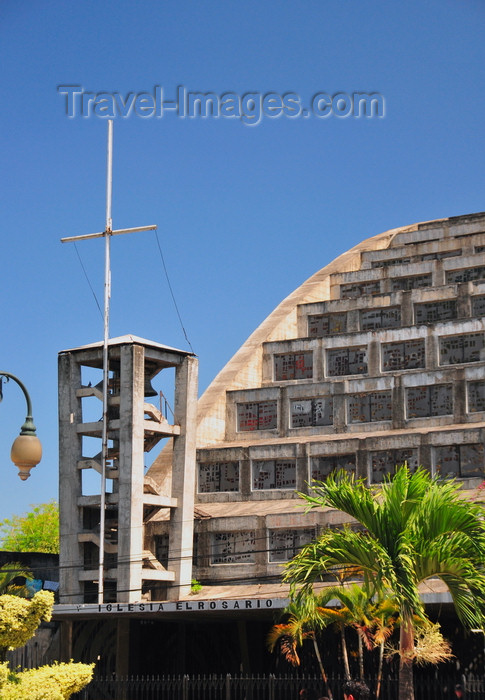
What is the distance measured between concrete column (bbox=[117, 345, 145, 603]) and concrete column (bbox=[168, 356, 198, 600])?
A: 2.21m

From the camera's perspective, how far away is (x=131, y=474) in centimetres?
5162

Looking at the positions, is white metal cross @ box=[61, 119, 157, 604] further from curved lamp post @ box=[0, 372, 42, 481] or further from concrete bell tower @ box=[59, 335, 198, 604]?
curved lamp post @ box=[0, 372, 42, 481]

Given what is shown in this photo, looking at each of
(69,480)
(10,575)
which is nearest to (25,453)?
(69,480)

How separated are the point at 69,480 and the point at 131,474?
147 inches

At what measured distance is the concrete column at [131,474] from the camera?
166ft

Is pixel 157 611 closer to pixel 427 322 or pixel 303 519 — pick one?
pixel 303 519

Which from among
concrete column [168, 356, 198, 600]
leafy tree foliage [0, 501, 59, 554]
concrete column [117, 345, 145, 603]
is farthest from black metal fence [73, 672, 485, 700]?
leafy tree foliage [0, 501, 59, 554]

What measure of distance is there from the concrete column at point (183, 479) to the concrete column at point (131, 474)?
221 centimetres

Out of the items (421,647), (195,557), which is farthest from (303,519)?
(421,647)

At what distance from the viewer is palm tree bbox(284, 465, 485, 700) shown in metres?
23.0

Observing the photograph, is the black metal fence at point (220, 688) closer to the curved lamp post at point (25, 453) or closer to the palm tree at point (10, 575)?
the palm tree at point (10, 575)

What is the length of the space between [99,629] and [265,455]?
463 inches

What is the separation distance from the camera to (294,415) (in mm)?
61000

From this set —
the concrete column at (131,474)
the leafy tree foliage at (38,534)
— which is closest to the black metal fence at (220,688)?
the concrete column at (131,474)
